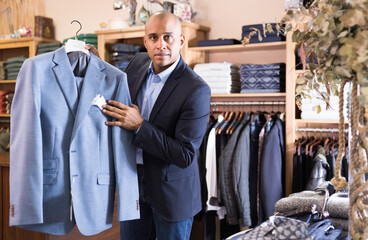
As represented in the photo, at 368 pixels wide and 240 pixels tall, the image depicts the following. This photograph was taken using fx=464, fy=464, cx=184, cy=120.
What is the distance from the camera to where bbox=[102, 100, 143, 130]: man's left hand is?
2111 millimetres

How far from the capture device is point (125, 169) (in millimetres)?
2162

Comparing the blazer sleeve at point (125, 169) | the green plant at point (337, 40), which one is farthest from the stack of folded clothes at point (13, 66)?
the green plant at point (337, 40)

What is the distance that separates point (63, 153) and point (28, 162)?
0.16m

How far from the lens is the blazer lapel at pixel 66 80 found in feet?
6.74

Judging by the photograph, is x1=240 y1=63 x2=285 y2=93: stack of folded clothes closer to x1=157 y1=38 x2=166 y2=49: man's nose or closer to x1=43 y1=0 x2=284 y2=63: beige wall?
x1=43 y1=0 x2=284 y2=63: beige wall

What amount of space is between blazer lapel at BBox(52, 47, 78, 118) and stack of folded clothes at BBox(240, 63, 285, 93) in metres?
2.32

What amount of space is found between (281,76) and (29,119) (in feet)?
8.66

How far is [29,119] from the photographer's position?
1.93 meters

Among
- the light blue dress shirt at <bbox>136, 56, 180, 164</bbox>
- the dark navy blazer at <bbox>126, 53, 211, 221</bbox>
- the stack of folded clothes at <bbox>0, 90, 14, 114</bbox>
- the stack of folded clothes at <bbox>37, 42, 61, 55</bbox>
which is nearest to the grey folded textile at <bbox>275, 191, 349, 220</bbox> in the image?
the dark navy blazer at <bbox>126, 53, 211, 221</bbox>

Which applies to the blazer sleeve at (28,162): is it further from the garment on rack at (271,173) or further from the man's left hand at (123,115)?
the garment on rack at (271,173)

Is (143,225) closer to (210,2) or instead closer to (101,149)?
(101,149)

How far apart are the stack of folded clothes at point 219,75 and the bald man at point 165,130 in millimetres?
1774

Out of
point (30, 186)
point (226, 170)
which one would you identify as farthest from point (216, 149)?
point (30, 186)

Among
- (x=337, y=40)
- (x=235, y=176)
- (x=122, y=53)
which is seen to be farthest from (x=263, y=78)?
(x=337, y=40)
